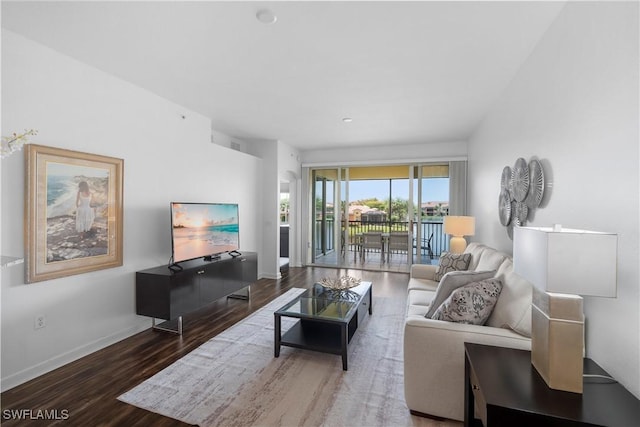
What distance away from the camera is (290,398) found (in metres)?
2.06

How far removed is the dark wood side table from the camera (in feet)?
3.70

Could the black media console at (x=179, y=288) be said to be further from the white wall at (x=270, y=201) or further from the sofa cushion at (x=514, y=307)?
the sofa cushion at (x=514, y=307)

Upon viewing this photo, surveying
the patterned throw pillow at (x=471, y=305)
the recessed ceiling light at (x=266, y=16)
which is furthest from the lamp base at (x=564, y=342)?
the recessed ceiling light at (x=266, y=16)

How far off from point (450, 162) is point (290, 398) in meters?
5.13

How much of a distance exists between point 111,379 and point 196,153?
2749 millimetres

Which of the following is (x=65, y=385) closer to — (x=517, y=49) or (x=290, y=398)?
(x=290, y=398)

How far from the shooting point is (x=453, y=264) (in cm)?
339

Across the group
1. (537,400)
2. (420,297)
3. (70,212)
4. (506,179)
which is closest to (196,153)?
(70,212)

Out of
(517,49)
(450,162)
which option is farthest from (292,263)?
(517,49)

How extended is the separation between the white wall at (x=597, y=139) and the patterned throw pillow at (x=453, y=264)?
3.30 ft

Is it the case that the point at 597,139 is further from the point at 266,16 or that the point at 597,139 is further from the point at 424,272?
the point at 424,272

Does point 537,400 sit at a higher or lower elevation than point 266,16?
lower

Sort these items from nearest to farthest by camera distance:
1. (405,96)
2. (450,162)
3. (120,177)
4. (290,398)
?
1. (290,398)
2. (120,177)
3. (405,96)
4. (450,162)

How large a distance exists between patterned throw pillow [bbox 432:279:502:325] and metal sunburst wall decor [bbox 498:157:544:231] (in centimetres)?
91
